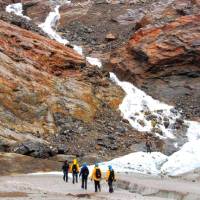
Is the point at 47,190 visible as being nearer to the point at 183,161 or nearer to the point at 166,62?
the point at 183,161

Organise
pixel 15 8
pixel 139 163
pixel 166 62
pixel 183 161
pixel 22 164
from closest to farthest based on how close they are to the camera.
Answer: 1. pixel 22 164
2. pixel 183 161
3. pixel 139 163
4. pixel 166 62
5. pixel 15 8

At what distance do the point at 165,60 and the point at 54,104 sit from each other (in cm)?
1691

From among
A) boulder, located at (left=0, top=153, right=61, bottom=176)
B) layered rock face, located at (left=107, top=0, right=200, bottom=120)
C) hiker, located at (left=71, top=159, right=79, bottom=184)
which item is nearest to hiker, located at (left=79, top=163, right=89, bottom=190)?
hiker, located at (left=71, top=159, right=79, bottom=184)

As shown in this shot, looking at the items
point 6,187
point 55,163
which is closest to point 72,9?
point 55,163

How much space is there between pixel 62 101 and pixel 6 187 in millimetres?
20986

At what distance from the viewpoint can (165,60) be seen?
57.1 m

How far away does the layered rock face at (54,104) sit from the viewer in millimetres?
40750

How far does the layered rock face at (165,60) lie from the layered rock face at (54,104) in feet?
14.2

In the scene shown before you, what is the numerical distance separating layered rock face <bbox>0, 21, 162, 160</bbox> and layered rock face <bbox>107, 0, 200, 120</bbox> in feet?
14.2

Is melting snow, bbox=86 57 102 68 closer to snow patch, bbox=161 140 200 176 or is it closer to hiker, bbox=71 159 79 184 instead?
snow patch, bbox=161 140 200 176

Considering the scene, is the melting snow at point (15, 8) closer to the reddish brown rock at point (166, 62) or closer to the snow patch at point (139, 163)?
the reddish brown rock at point (166, 62)

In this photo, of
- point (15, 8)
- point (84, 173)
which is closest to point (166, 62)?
point (84, 173)

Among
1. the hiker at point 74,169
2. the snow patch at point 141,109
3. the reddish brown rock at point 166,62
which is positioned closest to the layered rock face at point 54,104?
the snow patch at point 141,109

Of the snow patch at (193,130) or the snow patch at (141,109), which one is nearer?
the snow patch at (193,130)
